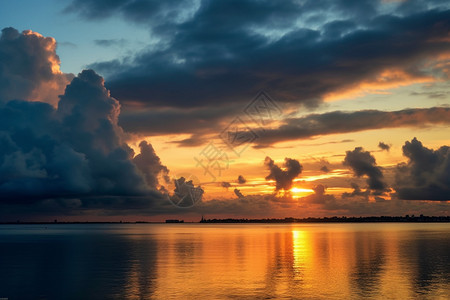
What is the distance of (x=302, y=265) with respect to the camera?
84875mm

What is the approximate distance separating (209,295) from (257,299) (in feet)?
20.2

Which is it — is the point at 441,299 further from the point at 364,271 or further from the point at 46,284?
the point at 46,284

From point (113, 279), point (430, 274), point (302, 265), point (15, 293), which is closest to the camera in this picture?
point (15, 293)

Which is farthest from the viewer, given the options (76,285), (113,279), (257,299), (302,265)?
(302,265)

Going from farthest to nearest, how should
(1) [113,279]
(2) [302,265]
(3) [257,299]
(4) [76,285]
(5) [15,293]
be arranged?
(2) [302,265] → (1) [113,279] → (4) [76,285] → (5) [15,293] → (3) [257,299]

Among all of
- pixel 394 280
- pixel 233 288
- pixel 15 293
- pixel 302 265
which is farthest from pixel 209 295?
pixel 302 265

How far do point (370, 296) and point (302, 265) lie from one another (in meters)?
32.5

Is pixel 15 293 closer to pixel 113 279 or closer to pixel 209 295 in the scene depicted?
pixel 113 279

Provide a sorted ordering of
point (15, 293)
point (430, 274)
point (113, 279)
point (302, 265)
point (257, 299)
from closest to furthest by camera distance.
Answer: point (257, 299)
point (15, 293)
point (113, 279)
point (430, 274)
point (302, 265)

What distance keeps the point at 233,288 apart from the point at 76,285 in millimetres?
21748

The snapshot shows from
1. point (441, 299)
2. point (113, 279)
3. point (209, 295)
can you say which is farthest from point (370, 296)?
point (113, 279)

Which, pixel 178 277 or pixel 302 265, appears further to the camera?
pixel 302 265

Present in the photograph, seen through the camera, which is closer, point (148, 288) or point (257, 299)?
point (257, 299)

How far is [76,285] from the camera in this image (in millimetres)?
61812
